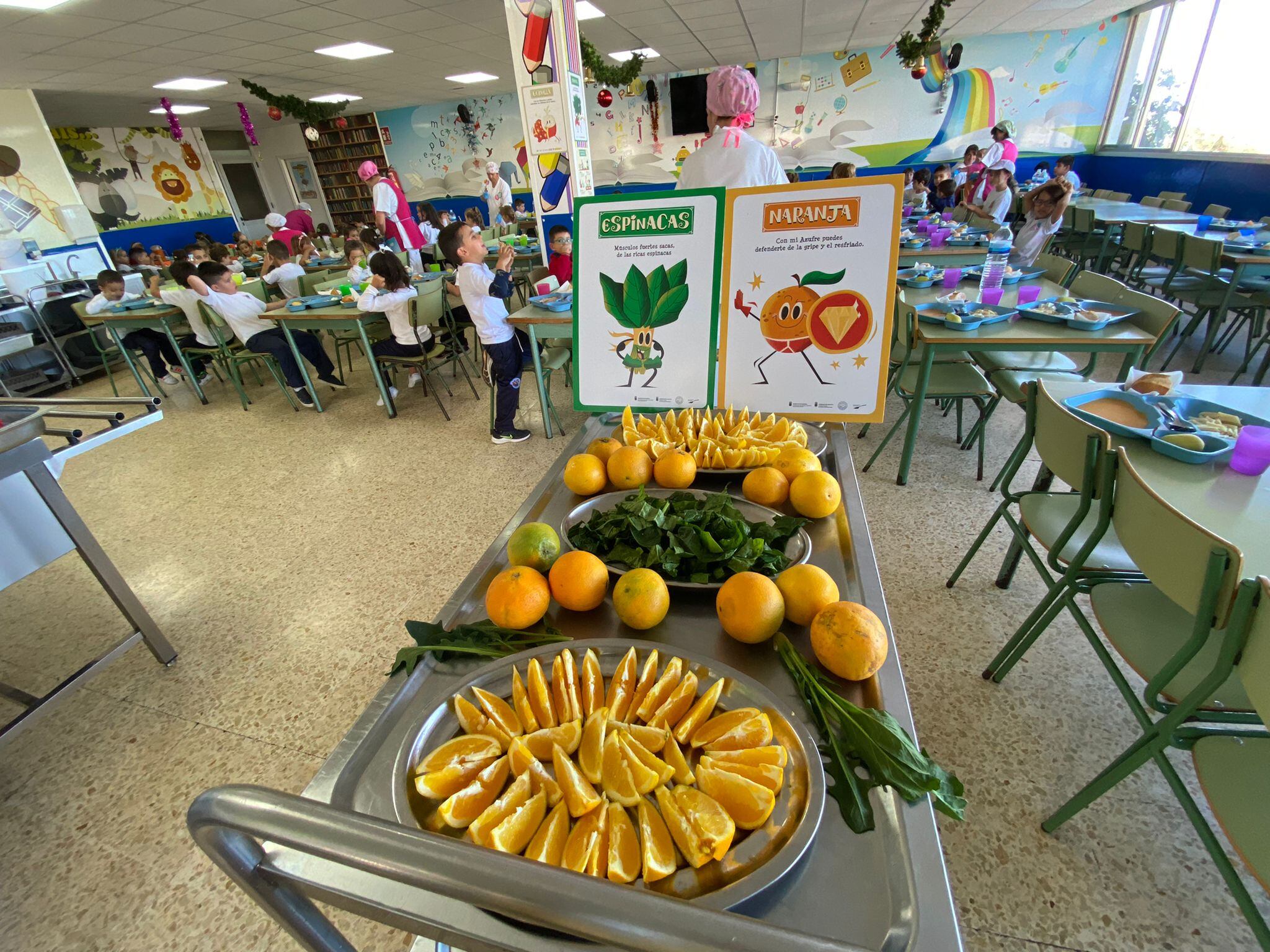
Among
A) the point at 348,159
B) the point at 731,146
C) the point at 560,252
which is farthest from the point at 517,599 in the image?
the point at 348,159

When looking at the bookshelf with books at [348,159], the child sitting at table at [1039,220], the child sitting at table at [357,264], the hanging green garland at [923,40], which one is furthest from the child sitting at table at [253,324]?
the bookshelf with books at [348,159]

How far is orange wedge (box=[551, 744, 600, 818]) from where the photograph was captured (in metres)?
0.64

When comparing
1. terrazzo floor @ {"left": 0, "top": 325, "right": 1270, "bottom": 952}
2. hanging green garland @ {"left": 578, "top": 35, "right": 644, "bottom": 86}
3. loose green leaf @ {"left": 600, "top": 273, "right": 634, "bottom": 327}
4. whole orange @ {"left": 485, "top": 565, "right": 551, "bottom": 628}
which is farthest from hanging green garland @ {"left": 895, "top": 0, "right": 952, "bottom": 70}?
whole orange @ {"left": 485, "top": 565, "right": 551, "bottom": 628}

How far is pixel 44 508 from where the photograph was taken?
70.7 inches

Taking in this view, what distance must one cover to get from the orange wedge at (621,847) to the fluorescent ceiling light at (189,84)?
10.2m

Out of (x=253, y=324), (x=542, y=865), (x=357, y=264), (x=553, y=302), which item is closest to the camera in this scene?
(x=542, y=865)

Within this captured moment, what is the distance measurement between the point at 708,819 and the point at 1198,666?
4.34 ft

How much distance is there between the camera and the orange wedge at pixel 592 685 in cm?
77

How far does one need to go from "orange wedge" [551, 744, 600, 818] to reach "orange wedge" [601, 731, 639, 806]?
0.06ft

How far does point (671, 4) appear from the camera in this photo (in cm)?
598

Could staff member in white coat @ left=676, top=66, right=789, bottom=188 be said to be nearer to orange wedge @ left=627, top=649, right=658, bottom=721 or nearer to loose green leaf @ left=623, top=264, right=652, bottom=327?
loose green leaf @ left=623, top=264, right=652, bottom=327

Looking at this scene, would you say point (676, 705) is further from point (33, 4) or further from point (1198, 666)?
point (33, 4)

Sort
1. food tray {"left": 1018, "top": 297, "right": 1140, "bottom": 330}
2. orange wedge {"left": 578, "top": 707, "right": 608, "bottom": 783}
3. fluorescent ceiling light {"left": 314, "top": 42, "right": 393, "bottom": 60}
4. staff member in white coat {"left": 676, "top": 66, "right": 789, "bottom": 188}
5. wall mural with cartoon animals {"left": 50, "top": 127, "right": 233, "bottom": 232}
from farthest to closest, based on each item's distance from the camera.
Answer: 1. wall mural with cartoon animals {"left": 50, "top": 127, "right": 233, "bottom": 232}
2. fluorescent ceiling light {"left": 314, "top": 42, "right": 393, "bottom": 60}
3. food tray {"left": 1018, "top": 297, "right": 1140, "bottom": 330}
4. staff member in white coat {"left": 676, "top": 66, "right": 789, "bottom": 188}
5. orange wedge {"left": 578, "top": 707, "right": 608, "bottom": 783}

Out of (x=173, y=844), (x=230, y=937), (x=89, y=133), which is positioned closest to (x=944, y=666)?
(x=230, y=937)
